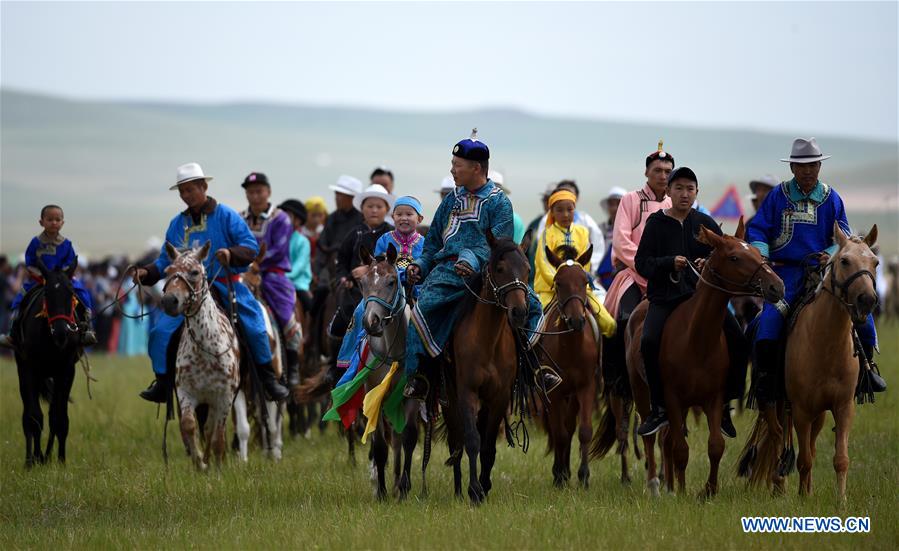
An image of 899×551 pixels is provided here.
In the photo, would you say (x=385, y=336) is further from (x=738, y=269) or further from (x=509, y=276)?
(x=738, y=269)

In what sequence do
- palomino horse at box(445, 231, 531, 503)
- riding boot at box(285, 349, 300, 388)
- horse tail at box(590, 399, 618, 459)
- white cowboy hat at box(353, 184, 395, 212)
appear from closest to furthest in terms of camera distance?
palomino horse at box(445, 231, 531, 503), horse tail at box(590, 399, 618, 459), white cowboy hat at box(353, 184, 395, 212), riding boot at box(285, 349, 300, 388)

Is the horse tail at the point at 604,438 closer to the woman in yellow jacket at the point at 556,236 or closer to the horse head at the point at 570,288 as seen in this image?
the woman in yellow jacket at the point at 556,236

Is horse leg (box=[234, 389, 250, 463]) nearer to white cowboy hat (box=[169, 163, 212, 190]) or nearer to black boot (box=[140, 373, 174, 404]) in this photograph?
black boot (box=[140, 373, 174, 404])

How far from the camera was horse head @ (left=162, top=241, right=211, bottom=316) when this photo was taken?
39.6 feet

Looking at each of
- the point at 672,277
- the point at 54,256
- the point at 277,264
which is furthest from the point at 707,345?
the point at 54,256

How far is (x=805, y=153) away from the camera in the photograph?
435 inches

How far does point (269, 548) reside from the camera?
8.89 meters

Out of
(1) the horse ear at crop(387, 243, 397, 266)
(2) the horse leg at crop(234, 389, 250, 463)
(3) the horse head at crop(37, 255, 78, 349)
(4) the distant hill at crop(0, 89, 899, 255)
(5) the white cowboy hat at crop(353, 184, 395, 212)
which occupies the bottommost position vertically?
(2) the horse leg at crop(234, 389, 250, 463)

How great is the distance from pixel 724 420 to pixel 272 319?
225 inches

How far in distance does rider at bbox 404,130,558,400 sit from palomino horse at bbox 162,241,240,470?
264cm

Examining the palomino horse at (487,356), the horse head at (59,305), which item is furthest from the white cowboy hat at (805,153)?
the horse head at (59,305)

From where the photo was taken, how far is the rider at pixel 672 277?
436 inches

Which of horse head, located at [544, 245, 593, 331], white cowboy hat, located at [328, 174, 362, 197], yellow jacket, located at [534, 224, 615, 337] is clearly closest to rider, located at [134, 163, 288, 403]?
yellow jacket, located at [534, 224, 615, 337]

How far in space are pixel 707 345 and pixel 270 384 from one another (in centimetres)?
500
